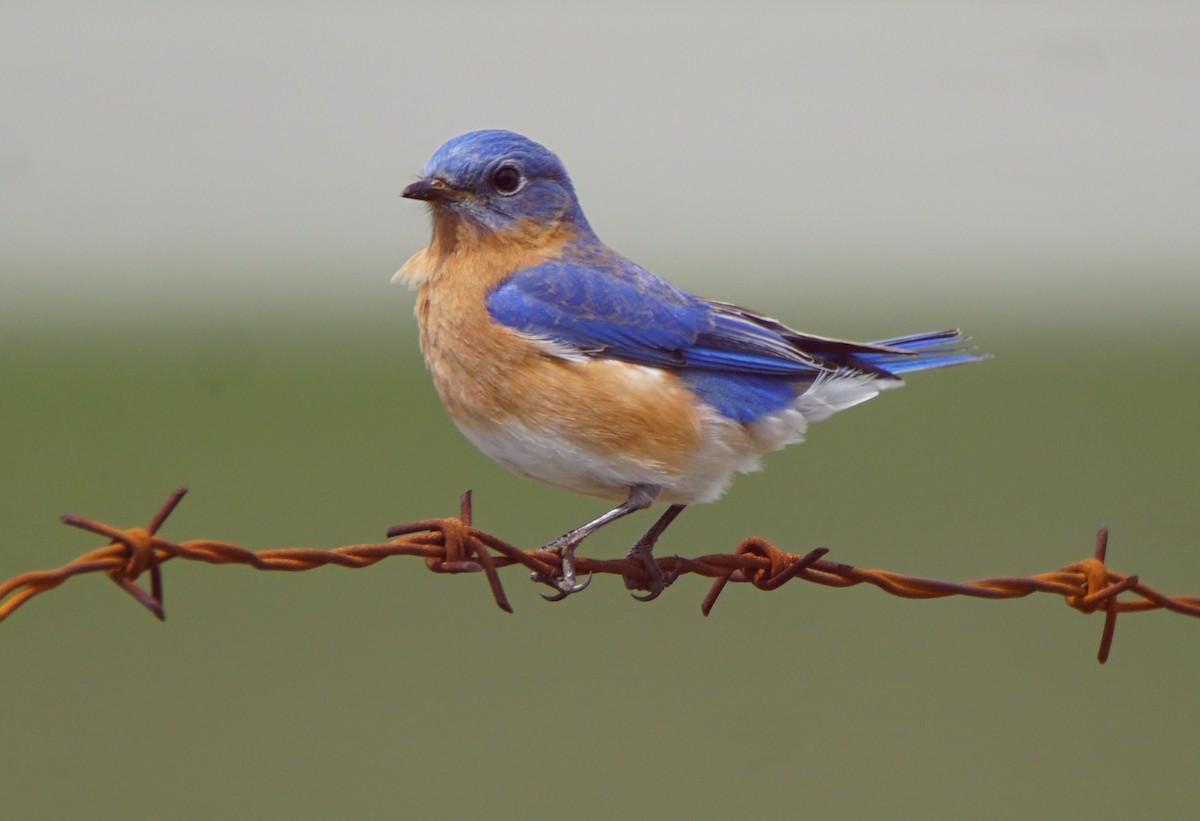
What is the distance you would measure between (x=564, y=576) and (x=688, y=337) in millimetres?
994

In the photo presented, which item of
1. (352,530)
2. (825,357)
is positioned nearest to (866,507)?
(352,530)

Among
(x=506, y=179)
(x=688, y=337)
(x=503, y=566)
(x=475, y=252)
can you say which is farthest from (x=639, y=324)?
(x=503, y=566)

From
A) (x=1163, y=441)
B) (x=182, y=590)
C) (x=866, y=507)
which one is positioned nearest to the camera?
(x=182, y=590)

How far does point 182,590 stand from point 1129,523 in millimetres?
10258

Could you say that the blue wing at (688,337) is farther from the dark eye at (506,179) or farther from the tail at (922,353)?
the dark eye at (506,179)

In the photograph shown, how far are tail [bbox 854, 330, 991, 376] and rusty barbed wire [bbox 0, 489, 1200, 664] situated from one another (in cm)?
107

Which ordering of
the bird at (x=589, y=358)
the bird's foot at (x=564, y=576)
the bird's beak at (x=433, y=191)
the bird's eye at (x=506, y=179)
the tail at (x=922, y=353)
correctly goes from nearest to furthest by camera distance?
the bird's foot at (x=564, y=576) → the bird at (x=589, y=358) → the bird's beak at (x=433, y=191) → the tail at (x=922, y=353) → the bird's eye at (x=506, y=179)

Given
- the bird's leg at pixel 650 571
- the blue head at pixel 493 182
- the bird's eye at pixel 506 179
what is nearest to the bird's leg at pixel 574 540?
the bird's leg at pixel 650 571

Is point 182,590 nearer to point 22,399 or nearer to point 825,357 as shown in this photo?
point 825,357

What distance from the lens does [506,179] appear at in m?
5.82

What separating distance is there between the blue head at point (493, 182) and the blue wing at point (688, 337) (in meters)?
0.27

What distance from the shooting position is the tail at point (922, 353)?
18.6 feet

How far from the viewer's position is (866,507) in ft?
64.4

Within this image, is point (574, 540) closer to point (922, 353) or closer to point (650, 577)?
point (650, 577)
